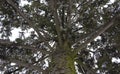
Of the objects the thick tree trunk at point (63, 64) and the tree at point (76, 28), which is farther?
the tree at point (76, 28)

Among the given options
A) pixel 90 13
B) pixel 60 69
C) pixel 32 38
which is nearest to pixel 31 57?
pixel 32 38

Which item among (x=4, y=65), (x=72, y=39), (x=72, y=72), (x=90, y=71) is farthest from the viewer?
(x=4, y=65)

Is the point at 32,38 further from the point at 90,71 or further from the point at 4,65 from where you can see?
the point at 90,71

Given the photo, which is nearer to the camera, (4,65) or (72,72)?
(72,72)

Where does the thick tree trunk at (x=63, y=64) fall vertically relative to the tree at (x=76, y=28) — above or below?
below

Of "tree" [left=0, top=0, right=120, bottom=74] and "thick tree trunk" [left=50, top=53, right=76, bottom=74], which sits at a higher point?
"tree" [left=0, top=0, right=120, bottom=74]

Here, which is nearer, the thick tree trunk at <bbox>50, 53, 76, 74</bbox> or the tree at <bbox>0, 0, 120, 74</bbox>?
the thick tree trunk at <bbox>50, 53, 76, 74</bbox>

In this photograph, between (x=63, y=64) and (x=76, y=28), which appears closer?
(x=63, y=64)

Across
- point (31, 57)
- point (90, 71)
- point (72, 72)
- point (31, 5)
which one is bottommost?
point (72, 72)

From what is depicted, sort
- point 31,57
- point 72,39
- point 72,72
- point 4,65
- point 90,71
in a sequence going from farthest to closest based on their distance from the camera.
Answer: point 31,57 < point 4,65 < point 90,71 < point 72,39 < point 72,72

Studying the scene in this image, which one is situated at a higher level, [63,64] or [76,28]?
[76,28]

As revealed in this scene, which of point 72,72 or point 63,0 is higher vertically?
point 63,0

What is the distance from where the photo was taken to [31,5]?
314 inches

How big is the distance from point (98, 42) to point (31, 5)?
7.22 feet
